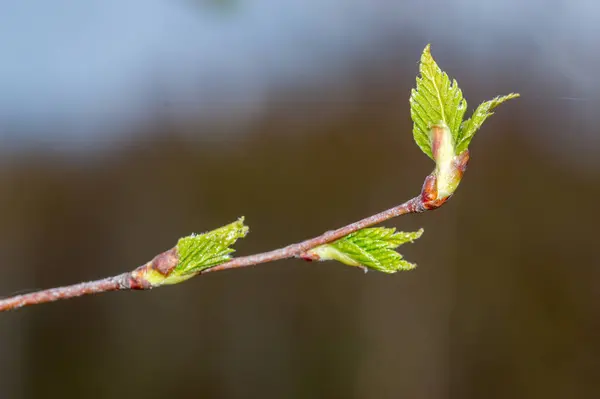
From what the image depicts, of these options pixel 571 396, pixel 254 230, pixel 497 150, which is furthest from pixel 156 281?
pixel 571 396

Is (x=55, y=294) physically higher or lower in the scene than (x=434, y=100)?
lower

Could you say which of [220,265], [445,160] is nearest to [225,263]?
[220,265]

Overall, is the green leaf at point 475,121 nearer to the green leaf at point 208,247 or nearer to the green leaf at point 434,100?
the green leaf at point 434,100

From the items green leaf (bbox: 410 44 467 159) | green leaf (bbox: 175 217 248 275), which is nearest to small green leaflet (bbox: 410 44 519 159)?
green leaf (bbox: 410 44 467 159)

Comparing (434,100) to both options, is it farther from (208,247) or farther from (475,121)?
(208,247)

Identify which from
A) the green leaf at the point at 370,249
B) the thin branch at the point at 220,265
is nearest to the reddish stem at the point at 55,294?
the thin branch at the point at 220,265
